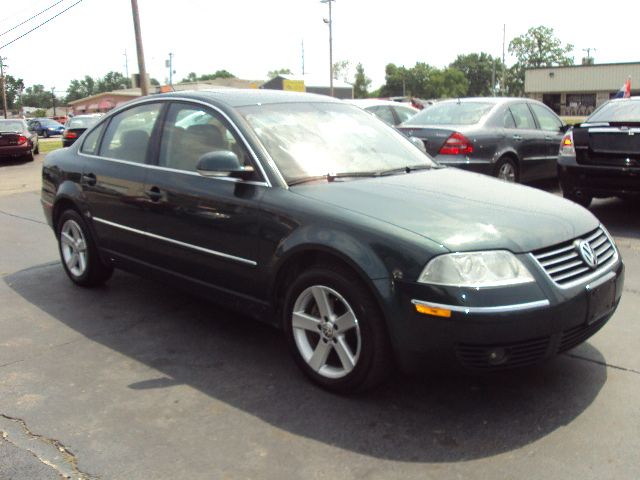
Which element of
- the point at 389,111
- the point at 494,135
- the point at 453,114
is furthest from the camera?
the point at 389,111

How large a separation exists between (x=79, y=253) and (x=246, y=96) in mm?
2141

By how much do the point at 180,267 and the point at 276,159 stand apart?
3.40 feet

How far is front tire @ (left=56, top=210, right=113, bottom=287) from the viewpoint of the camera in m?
5.36

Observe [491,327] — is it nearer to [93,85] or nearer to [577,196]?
[577,196]

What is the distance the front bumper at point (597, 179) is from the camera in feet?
23.5

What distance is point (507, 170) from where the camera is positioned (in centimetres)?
922

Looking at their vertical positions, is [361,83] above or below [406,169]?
above

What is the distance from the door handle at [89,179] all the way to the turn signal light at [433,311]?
312 centimetres

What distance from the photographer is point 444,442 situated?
2994 millimetres

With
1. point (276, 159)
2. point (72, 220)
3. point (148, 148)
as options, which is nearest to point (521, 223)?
point (276, 159)

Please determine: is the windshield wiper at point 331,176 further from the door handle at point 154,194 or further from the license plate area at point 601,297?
the license plate area at point 601,297

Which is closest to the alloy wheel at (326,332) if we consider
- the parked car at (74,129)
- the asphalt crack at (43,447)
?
the asphalt crack at (43,447)

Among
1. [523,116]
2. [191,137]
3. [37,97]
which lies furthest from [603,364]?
[37,97]

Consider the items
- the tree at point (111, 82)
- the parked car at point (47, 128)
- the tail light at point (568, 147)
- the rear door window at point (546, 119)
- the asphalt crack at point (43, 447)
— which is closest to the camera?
the asphalt crack at point (43, 447)
